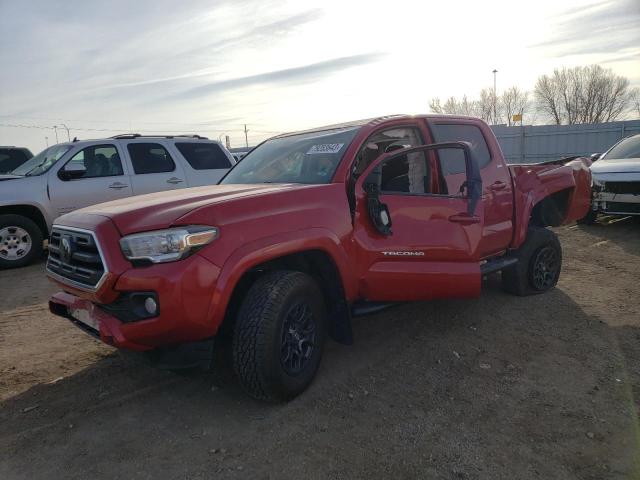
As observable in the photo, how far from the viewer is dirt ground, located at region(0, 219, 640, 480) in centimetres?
268

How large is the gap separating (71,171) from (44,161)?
879 mm

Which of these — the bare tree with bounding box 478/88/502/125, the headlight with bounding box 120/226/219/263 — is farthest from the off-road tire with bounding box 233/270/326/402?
the bare tree with bounding box 478/88/502/125

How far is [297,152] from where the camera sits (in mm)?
4172

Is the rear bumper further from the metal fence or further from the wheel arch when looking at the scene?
the metal fence

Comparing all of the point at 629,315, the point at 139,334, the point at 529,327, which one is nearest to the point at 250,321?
the point at 139,334

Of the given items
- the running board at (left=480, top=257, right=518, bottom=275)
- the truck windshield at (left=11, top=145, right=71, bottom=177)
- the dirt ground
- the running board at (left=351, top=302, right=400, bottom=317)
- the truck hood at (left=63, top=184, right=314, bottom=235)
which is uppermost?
the truck windshield at (left=11, top=145, right=71, bottom=177)

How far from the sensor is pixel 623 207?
8.74 metres

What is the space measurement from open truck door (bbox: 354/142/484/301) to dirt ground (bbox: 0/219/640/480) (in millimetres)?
642

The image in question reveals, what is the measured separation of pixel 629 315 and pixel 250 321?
386 cm

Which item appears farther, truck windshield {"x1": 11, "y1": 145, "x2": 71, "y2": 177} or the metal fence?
the metal fence

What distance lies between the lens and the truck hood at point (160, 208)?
290 centimetres

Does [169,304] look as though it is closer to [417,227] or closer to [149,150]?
[417,227]

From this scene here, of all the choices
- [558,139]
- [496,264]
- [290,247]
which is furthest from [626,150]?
[558,139]

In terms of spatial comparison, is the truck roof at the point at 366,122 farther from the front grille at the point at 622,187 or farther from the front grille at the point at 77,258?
the front grille at the point at 622,187
